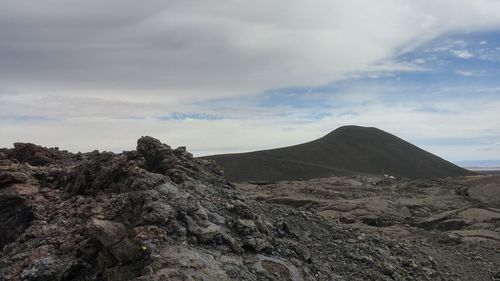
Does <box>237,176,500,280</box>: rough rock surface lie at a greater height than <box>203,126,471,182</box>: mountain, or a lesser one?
lesser

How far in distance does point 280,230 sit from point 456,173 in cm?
6198

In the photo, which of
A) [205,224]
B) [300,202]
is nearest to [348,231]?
[205,224]

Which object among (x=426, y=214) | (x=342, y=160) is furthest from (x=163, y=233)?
(x=342, y=160)

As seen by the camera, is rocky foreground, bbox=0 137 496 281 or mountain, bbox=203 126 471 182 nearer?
rocky foreground, bbox=0 137 496 281

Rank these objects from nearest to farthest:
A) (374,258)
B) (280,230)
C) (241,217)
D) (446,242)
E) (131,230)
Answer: (131,230) < (241,217) < (280,230) < (374,258) < (446,242)

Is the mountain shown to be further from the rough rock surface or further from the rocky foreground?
the rocky foreground

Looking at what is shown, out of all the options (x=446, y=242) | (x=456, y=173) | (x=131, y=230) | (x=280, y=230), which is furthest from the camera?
(x=456, y=173)

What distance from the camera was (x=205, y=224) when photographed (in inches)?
259

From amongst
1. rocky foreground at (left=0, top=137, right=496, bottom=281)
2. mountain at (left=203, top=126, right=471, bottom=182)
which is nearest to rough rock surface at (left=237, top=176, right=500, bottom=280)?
rocky foreground at (left=0, top=137, right=496, bottom=281)

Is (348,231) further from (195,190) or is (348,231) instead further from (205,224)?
(205,224)

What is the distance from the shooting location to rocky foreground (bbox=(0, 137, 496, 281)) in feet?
19.4

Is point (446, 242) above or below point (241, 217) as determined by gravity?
below

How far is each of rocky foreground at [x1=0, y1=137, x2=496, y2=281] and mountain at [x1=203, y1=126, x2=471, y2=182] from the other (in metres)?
40.2

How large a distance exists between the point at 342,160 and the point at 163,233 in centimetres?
6268
